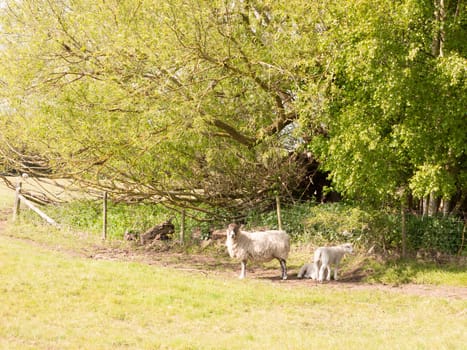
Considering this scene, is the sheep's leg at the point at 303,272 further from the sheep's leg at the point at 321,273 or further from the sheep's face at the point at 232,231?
the sheep's face at the point at 232,231

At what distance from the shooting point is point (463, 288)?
43.0 ft

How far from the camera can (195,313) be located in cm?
1005

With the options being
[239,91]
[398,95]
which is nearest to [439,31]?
[398,95]

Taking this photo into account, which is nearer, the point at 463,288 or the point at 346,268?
the point at 463,288

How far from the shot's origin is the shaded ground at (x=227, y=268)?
13163 millimetres

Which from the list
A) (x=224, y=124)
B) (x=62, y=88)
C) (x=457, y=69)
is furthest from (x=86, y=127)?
(x=457, y=69)

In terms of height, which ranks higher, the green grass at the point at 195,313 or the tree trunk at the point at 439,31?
the tree trunk at the point at 439,31

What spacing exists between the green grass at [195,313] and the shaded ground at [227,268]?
669 mm

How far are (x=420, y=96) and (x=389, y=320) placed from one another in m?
5.24

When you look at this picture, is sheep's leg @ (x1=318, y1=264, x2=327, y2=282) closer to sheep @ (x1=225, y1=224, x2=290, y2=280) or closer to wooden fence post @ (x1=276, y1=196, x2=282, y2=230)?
sheep @ (x1=225, y1=224, x2=290, y2=280)

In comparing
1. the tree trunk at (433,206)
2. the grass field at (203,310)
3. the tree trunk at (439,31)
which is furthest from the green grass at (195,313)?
the tree trunk at (439,31)

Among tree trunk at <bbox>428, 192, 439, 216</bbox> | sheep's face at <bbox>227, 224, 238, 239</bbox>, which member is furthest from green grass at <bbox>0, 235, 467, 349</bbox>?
tree trunk at <bbox>428, 192, 439, 216</bbox>

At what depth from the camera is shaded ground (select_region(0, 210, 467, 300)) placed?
13.2 meters

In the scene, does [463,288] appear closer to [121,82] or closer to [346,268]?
[346,268]
